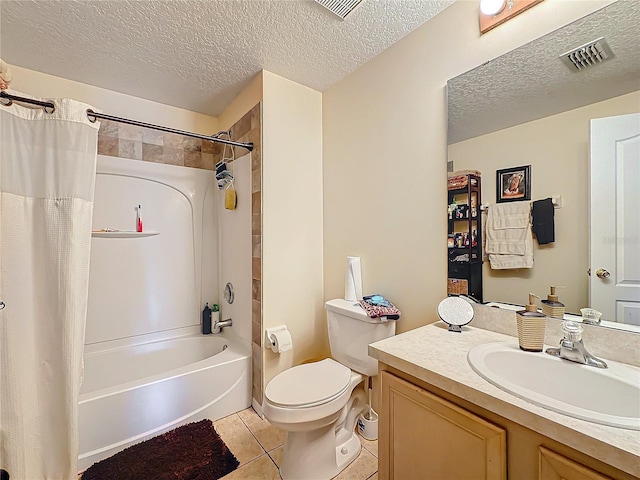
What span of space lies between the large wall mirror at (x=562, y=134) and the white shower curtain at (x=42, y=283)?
1821mm

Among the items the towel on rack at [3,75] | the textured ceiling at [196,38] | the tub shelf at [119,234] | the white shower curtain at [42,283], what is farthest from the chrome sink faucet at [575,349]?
the tub shelf at [119,234]

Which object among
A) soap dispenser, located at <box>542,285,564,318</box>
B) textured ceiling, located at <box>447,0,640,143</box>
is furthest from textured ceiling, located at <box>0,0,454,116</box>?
soap dispenser, located at <box>542,285,564,318</box>

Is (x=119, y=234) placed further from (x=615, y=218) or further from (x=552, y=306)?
(x=615, y=218)

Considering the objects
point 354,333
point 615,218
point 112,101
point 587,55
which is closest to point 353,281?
point 354,333

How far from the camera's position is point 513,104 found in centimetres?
114

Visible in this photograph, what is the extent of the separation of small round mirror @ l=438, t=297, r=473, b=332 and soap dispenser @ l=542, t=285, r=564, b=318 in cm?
26

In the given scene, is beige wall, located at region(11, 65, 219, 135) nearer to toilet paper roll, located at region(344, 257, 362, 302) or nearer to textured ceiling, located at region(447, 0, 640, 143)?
toilet paper roll, located at region(344, 257, 362, 302)

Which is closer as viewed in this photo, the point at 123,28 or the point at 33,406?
the point at 33,406

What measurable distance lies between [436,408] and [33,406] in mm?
1638

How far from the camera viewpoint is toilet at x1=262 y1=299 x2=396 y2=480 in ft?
4.04

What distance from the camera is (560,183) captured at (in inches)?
39.6

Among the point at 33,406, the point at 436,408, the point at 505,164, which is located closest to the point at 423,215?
the point at 505,164

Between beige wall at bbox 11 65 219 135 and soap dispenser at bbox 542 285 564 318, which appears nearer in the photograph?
soap dispenser at bbox 542 285 564 318

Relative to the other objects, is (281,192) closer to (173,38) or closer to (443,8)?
(173,38)
